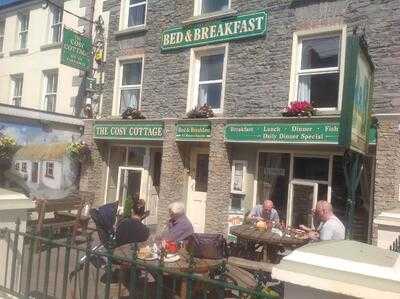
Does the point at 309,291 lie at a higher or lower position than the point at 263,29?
lower

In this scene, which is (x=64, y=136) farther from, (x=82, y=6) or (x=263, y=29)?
(x=263, y=29)

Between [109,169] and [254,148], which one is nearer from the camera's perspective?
[254,148]

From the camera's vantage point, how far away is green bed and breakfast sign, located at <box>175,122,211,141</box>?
12.6 metres

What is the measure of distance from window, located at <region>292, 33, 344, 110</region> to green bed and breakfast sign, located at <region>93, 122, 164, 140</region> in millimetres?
4360

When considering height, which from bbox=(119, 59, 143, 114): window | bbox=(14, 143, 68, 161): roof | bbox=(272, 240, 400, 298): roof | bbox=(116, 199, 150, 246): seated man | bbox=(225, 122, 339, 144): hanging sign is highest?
bbox=(119, 59, 143, 114): window

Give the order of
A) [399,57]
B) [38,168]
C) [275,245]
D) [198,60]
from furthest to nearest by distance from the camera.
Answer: [38,168]
[198,60]
[399,57]
[275,245]

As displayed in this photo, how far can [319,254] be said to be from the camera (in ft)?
8.93

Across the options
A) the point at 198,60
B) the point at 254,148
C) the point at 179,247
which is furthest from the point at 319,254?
the point at 198,60

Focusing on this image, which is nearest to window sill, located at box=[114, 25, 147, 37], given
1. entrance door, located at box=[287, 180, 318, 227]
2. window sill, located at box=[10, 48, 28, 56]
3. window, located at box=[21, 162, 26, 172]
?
window, located at box=[21, 162, 26, 172]

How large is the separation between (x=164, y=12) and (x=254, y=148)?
17.7 feet

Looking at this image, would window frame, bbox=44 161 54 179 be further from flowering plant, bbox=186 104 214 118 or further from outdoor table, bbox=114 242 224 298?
outdoor table, bbox=114 242 224 298

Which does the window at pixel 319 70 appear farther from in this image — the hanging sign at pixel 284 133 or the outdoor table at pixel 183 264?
the outdoor table at pixel 183 264

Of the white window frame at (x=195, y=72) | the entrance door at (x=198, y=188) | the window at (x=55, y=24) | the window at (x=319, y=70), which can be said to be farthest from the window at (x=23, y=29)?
the window at (x=319, y=70)

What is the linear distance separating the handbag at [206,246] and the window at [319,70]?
5147 mm
